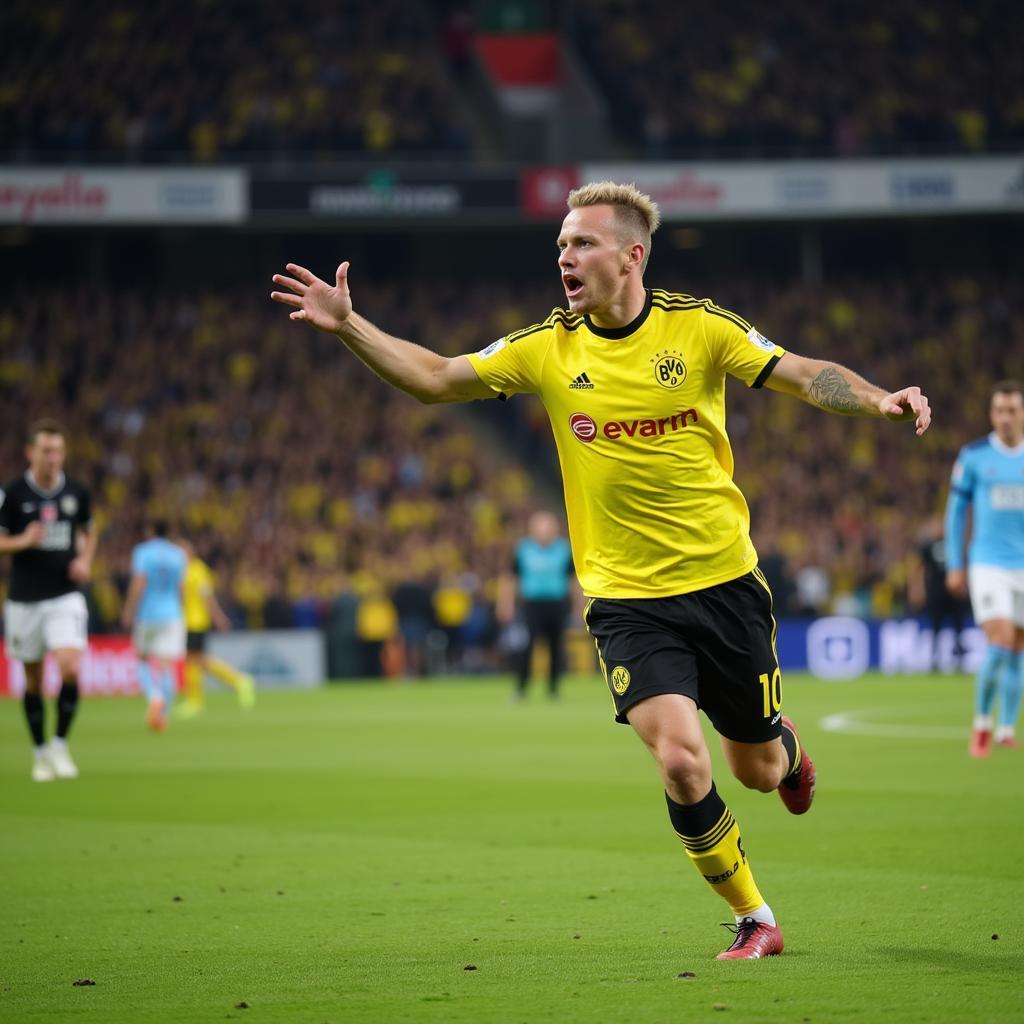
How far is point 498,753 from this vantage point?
16281mm

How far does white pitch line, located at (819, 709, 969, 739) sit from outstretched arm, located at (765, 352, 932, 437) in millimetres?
10984

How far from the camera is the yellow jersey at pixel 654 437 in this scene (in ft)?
20.9

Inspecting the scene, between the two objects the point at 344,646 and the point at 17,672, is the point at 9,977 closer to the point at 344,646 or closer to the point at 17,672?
the point at 17,672

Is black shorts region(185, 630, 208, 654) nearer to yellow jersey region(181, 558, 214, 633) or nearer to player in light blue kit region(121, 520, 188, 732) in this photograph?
yellow jersey region(181, 558, 214, 633)

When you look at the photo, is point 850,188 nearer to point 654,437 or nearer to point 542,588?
point 542,588

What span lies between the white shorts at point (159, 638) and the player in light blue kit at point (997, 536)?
1050 centimetres

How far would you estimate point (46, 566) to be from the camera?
13.6m

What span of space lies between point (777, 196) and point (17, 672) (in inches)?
843

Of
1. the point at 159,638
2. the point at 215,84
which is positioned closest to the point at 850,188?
the point at 215,84

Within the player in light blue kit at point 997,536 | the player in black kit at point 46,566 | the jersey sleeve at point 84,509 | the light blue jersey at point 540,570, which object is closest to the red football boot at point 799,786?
the player in light blue kit at point 997,536

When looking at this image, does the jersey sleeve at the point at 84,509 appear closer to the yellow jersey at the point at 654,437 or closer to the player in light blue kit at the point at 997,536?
the player in light blue kit at the point at 997,536

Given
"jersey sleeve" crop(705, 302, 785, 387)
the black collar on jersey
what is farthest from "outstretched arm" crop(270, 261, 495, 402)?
"jersey sleeve" crop(705, 302, 785, 387)

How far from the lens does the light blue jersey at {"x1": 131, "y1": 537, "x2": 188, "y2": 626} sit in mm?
21094

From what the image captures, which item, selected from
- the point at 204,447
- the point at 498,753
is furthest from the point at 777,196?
the point at 498,753
